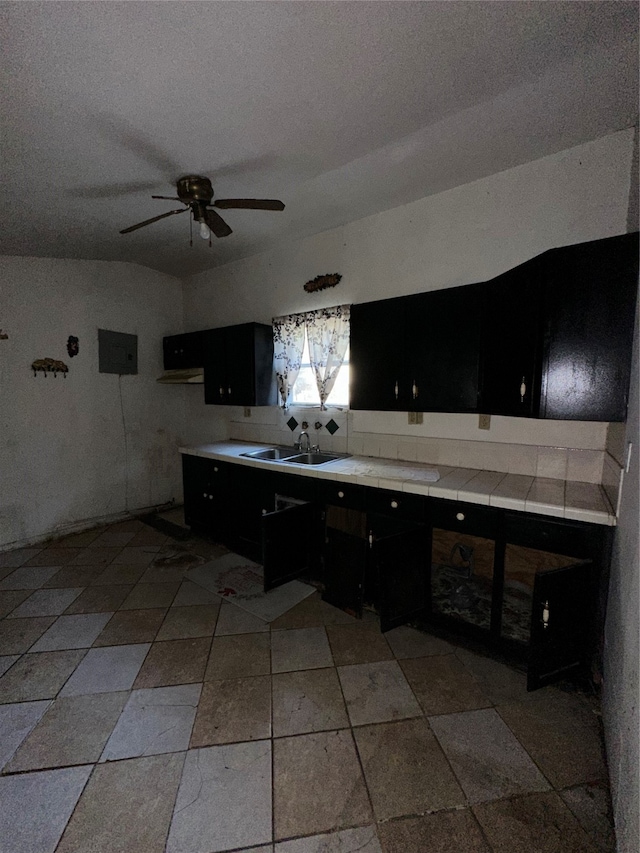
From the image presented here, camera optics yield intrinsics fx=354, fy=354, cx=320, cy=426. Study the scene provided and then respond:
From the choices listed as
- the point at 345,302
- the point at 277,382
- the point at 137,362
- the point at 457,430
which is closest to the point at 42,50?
the point at 345,302

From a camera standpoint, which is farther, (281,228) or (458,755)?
(281,228)

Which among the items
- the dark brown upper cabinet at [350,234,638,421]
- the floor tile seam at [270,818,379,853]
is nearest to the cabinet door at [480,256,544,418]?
the dark brown upper cabinet at [350,234,638,421]

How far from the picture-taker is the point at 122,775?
1352mm

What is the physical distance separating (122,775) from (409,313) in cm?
272

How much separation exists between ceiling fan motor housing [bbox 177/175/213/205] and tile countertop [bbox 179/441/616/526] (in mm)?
1823

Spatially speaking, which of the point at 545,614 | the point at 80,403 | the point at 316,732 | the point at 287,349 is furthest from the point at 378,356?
the point at 80,403

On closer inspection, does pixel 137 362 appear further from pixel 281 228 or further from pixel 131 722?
pixel 131 722

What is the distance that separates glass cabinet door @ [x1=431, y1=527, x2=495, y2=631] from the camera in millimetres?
1971

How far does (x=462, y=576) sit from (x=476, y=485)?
1.82ft

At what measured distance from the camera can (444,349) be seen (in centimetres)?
229

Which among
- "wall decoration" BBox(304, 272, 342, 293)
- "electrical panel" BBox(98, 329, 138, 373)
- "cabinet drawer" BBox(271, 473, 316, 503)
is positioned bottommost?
"cabinet drawer" BBox(271, 473, 316, 503)

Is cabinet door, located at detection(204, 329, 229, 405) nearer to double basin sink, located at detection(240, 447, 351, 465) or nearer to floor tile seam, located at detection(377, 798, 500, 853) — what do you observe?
double basin sink, located at detection(240, 447, 351, 465)

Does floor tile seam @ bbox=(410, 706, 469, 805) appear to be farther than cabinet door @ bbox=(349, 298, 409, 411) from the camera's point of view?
No

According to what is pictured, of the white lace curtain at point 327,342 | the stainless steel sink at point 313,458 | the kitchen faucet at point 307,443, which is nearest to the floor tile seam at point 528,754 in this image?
the stainless steel sink at point 313,458
